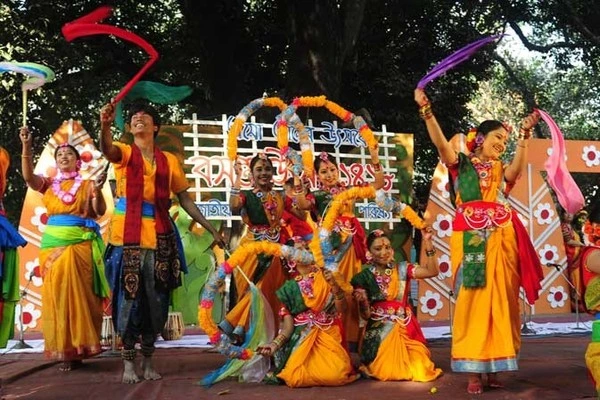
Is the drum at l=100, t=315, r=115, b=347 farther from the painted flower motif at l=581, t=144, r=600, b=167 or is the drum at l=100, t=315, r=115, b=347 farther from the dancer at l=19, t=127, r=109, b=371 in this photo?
the painted flower motif at l=581, t=144, r=600, b=167

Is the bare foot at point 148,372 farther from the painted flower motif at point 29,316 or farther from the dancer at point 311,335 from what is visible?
the painted flower motif at point 29,316

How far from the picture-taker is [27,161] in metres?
4.59

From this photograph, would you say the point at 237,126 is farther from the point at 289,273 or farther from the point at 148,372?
the point at 148,372

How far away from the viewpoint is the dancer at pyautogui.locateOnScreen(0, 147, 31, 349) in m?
3.96

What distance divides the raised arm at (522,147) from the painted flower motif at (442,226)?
4.82 m

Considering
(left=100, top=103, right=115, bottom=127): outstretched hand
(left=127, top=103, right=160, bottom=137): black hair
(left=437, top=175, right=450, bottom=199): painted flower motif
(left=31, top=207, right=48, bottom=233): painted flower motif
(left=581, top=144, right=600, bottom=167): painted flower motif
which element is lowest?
(left=31, top=207, right=48, bottom=233): painted flower motif

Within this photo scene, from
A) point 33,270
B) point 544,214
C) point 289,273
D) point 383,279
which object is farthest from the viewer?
point 544,214

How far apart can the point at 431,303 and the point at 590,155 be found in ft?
9.43

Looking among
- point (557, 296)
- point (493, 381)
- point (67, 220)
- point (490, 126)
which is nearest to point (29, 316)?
point (67, 220)

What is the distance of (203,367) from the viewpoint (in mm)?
5160

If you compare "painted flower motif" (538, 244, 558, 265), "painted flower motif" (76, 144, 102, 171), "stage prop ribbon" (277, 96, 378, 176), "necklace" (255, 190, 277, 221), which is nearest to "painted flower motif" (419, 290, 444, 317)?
"painted flower motif" (538, 244, 558, 265)

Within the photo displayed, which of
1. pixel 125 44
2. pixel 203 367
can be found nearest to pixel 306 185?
pixel 203 367

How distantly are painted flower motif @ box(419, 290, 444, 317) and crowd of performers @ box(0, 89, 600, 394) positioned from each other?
345 cm

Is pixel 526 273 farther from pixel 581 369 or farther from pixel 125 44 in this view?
pixel 125 44
